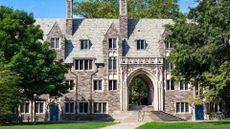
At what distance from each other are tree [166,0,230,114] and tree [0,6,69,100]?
12.2 metres

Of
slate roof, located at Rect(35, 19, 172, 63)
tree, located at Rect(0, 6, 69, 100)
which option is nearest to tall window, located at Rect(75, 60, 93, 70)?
slate roof, located at Rect(35, 19, 172, 63)

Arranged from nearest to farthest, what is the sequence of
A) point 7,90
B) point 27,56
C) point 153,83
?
point 7,90, point 27,56, point 153,83

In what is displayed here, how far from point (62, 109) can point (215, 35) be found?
27450 millimetres

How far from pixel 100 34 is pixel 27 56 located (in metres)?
18.5

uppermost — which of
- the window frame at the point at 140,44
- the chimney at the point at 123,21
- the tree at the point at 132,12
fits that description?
the tree at the point at 132,12

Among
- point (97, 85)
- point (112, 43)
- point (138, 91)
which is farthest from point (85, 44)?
point (138, 91)

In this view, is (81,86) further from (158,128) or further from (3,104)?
(158,128)

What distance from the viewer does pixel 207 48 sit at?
3544 centimetres

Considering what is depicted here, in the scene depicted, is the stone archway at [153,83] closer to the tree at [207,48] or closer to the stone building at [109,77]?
the stone building at [109,77]

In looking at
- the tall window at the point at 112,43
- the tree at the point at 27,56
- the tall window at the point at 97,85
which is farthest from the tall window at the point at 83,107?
the tree at the point at 27,56

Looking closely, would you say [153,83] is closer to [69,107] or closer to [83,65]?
[83,65]

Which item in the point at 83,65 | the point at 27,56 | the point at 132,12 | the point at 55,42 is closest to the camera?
the point at 27,56

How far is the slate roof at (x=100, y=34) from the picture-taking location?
5947 cm

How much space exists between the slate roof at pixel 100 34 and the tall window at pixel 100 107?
16.8 ft
